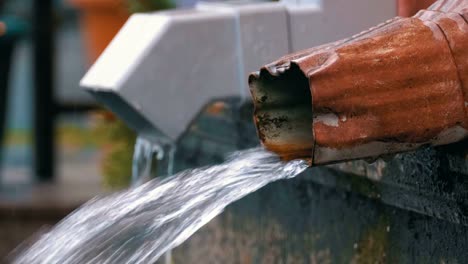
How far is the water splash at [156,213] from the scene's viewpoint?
2.17m

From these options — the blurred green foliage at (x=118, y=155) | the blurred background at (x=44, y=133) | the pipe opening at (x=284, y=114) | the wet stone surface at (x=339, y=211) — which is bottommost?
the blurred background at (x=44, y=133)

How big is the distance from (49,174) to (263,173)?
6.68 metres

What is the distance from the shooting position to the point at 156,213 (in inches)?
89.0

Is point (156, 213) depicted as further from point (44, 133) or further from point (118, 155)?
point (44, 133)

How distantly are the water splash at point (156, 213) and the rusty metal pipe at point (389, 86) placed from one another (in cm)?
28

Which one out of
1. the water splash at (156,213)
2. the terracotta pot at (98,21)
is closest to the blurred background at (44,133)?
the terracotta pot at (98,21)

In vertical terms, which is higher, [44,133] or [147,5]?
[147,5]

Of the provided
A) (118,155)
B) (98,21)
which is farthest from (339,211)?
(98,21)

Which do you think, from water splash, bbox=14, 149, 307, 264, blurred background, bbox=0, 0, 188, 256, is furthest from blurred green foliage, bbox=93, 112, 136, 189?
water splash, bbox=14, 149, 307, 264

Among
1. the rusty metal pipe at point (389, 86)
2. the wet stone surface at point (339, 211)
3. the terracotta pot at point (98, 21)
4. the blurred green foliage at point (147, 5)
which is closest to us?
the rusty metal pipe at point (389, 86)

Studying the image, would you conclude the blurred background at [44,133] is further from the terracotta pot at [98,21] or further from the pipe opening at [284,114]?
the pipe opening at [284,114]

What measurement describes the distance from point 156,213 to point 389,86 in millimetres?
→ 650

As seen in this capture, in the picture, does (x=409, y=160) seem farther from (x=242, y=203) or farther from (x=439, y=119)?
(x=242, y=203)

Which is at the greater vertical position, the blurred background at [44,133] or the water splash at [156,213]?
the water splash at [156,213]
